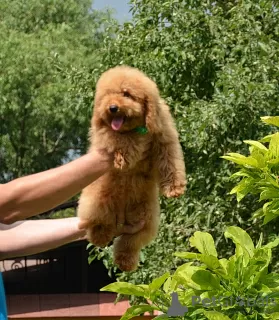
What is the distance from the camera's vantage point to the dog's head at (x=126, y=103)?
2.25m

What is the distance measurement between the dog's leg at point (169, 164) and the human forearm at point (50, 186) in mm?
182

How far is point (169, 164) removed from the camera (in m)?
2.36

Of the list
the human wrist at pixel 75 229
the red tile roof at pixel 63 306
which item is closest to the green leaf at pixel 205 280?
the human wrist at pixel 75 229

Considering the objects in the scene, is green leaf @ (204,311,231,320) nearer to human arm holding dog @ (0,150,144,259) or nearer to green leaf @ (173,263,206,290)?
green leaf @ (173,263,206,290)

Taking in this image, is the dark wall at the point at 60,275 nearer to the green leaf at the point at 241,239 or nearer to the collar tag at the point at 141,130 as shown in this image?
the green leaf at the point at 241,239

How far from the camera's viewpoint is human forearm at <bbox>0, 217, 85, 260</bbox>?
277 cm

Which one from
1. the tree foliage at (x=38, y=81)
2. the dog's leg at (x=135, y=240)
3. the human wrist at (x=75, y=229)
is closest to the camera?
the dog's leg at (x=135, y=240)

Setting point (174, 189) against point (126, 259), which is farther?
point (126, 259)

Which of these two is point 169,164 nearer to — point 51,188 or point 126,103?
point 126,103

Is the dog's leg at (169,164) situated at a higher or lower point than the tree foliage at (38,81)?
lower

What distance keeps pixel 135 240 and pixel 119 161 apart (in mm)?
313

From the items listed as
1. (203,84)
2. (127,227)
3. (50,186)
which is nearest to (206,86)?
(203,84)

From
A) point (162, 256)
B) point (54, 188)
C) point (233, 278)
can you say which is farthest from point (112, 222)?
point (162, 256)

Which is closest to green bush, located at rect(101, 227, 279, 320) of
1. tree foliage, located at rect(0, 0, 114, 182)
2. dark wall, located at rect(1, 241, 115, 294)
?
dark wall, located at rect(1, 241, 115, 294)
